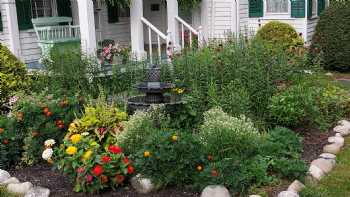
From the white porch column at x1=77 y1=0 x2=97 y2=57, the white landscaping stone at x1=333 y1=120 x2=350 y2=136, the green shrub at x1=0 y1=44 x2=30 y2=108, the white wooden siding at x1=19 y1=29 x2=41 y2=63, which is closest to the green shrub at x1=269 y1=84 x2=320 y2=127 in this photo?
the white landscaping stone at x1=333 y1=120 x2=350 y2=136

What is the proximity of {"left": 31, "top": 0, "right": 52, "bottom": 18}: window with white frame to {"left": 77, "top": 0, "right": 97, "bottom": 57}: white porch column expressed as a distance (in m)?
2.50

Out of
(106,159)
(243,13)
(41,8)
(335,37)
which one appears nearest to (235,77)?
(106,159)

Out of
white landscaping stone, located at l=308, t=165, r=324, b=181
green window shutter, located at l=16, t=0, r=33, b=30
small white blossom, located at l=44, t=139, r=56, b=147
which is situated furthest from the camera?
green window shutter, located at l=16, t=0, r=33, b=30

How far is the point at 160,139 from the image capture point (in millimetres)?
4715

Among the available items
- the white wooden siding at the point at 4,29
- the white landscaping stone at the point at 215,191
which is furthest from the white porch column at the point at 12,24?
the white landscaping stone at the point at 215,191

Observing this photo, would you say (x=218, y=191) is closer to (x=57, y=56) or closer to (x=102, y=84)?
(x=102, y=84)

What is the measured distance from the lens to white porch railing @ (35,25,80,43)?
10.4 metres

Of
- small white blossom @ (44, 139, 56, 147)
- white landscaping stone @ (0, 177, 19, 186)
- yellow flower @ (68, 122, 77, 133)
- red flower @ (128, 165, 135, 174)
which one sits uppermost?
yellow flower @ (68, 122, 77, 133)

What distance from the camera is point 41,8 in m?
11.1

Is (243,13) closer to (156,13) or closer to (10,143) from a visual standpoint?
(156,13)

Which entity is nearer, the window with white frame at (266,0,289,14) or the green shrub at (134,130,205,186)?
the green shrub at (134,130,205,186)

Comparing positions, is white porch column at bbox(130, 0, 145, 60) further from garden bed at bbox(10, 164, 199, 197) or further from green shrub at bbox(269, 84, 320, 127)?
garden bed at bbox(10, 164, 199, 197)

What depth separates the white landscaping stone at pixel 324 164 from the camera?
5137mm

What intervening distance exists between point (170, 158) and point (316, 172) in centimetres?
162
